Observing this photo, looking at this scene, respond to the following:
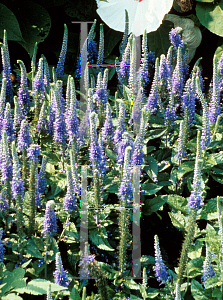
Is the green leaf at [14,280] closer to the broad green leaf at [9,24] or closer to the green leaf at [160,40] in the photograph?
the broad green leaf at [9,24]

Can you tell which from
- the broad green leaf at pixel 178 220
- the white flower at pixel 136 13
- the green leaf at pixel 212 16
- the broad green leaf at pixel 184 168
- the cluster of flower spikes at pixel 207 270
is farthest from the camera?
the green leaf at pixel 212 16

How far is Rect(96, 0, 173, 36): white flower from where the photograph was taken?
3.31 metres

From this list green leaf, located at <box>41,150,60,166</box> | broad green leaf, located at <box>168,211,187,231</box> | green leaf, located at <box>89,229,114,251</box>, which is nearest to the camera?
green leaf, located at <box>89,229,114,251</box>

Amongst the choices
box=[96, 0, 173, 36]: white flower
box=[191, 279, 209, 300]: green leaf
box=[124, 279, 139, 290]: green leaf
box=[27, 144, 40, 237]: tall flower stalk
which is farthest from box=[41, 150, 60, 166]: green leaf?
box=[96, 0, 173, 36]: white flower

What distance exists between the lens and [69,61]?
392 centimetres

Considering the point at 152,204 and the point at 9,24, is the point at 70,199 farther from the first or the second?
the point at 9,24

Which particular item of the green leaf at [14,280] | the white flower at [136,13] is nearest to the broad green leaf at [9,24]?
the white flower at [136,13]

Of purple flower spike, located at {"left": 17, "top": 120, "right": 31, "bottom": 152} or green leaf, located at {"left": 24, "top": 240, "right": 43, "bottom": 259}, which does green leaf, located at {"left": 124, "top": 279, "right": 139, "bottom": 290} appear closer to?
green leaf, located at {"left": 24, "top": 240, "right": 43, "bottom": 259}

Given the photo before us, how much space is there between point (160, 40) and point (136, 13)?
38 centimetres

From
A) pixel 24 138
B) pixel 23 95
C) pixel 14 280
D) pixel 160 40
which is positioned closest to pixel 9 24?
pixel 23 95

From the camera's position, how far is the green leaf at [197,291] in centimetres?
197

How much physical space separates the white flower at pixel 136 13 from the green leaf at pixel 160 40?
1.05ft

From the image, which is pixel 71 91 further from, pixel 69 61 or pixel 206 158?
pixel 69 61

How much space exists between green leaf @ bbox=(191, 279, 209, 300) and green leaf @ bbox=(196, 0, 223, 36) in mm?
2302
